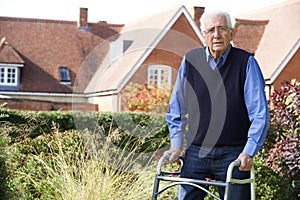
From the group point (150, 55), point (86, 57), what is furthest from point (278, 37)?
point (86, 57)

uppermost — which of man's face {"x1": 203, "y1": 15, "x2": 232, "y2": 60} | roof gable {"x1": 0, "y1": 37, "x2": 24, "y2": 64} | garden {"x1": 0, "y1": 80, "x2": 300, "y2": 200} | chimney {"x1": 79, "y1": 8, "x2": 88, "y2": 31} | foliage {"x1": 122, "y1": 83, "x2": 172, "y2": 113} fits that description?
chimney {"x1": 79, "y1": 8, "x2": 88, "y2": 31}

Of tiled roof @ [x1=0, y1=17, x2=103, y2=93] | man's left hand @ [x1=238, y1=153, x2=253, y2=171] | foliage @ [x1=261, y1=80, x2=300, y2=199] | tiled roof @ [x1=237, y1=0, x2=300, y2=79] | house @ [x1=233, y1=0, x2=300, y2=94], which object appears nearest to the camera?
man's left hand @ [x1=238, y1=153, x2=253, y2=171]

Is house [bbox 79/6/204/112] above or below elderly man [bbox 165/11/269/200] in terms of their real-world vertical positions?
above

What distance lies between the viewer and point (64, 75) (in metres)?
26.7

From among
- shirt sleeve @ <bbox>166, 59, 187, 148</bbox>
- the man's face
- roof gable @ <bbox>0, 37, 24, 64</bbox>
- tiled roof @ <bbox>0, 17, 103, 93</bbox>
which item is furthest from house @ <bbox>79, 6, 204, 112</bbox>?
the man's face

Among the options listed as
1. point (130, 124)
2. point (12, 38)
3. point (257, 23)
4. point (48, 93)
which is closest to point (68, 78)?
point (48, 93)

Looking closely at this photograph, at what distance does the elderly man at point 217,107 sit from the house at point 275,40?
19.1m

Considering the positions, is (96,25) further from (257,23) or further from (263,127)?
(263,127)

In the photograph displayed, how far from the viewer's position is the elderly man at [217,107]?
370cm

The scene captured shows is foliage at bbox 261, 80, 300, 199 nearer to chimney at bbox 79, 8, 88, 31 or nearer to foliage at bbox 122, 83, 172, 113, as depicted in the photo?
foliage at bbox 122, 83, 172, 113

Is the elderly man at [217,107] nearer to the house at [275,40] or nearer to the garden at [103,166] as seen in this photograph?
the garden at [103,166]

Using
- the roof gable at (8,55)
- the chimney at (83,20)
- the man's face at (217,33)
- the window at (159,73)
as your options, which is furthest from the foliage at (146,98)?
the man's face at (217,33)

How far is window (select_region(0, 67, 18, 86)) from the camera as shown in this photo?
26281 mm

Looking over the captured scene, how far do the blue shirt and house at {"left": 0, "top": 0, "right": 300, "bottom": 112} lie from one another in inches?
698
